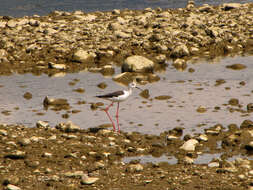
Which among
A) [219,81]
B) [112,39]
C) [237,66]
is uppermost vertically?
[112,39]

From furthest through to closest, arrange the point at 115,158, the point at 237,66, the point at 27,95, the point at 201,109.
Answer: the point at 237,66, the point at 27,95, the point at 201,109, the point at 115,158

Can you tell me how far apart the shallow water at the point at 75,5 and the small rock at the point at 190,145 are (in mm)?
22477

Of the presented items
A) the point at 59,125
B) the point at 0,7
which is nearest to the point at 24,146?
the point at 59,125

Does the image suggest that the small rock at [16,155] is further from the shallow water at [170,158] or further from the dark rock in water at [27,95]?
the dark rock in water at [27,95]

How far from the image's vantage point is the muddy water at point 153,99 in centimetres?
1463

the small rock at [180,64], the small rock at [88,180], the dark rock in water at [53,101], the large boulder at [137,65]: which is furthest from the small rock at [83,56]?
the small rock at [88,180]

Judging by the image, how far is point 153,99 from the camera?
A: 16906 mm

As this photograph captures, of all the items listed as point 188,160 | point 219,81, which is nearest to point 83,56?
point 219,81

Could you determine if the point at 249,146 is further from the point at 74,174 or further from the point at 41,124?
the point at 41,124

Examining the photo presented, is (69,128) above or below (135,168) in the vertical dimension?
above

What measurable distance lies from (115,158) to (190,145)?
1696 mm

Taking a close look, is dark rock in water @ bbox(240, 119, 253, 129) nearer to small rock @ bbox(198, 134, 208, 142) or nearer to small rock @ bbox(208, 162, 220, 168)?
small rock @ bbox(198, 134, 208, 142)

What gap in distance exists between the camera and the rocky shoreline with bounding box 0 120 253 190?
10.0 metres

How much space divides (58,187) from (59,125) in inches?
150
